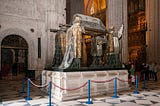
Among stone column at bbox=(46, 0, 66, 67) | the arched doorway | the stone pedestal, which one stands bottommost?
the stone pedestal

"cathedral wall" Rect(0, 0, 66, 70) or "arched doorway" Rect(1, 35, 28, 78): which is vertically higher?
"cathedral wall" Rect(0, 0, 66, 70)

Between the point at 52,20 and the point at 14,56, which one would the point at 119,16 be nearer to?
the point at 52,20

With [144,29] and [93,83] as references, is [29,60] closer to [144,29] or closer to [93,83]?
[93,83]

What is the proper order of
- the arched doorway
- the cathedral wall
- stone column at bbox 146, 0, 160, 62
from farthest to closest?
stone column at bbox 146, 0, 160, 62 < the arched doorway < the cathedral wall

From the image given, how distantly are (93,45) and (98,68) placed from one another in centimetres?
170

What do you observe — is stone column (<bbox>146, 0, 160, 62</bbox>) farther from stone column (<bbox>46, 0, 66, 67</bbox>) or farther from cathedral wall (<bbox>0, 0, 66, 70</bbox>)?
stone column (<bbox>46, 0, 66, 67</bbox>)

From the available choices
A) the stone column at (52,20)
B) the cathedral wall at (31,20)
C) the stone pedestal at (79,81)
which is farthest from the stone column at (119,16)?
the stone pedestal at (79,81)

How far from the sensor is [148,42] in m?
22.7

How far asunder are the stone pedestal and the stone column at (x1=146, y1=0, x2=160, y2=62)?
1372cm

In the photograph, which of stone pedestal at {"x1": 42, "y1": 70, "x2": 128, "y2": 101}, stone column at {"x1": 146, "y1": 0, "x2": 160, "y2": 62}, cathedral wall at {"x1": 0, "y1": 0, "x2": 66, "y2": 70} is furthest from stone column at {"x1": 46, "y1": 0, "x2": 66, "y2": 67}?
stone column at {"x1": 146, "y1": 0, "x2": 160, "y2": 62}

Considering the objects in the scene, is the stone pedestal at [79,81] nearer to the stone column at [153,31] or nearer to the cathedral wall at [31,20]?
the cathedral wall at [31,20]

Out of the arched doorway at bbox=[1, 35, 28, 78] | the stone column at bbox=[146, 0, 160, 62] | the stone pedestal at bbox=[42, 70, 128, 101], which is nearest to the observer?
the stone pedestal at bbox=[42, 70, 128, 101]

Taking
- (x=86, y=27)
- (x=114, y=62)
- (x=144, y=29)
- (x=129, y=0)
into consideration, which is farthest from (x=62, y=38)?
(x=129, y=0)

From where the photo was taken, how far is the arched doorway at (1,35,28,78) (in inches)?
581
